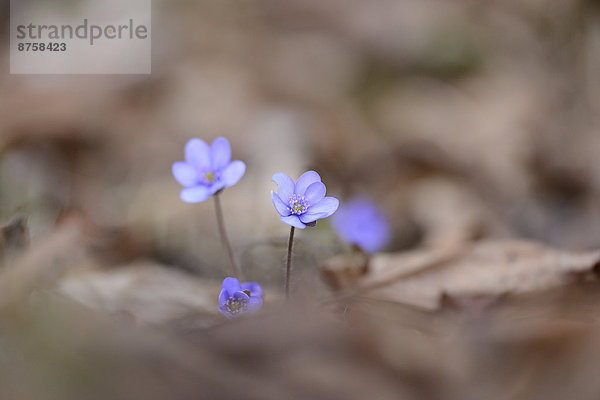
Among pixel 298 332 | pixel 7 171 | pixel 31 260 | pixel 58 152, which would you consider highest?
pixel 58 152

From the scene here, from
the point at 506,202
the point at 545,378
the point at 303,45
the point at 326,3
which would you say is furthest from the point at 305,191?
the point at 326,3

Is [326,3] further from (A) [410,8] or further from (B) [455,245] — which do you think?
(B) [455,245]

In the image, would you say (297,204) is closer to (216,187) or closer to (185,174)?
(216,187)

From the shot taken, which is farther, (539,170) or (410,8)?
(410,8)

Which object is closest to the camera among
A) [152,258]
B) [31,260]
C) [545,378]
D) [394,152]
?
[545,378]

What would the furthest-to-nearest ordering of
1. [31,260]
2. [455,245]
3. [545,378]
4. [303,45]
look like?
[303,45] → [455,245] → [31,260] → [545,378]

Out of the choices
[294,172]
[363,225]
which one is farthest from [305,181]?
[294,172]

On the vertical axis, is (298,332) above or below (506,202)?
below

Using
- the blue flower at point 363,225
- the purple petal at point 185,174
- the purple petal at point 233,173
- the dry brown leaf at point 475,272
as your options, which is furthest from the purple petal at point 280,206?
the blue flower at point 363,225

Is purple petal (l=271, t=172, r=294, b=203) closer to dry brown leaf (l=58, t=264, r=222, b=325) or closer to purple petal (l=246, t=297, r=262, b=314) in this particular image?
purple petal (l=246, t=297, r=262, b=314)

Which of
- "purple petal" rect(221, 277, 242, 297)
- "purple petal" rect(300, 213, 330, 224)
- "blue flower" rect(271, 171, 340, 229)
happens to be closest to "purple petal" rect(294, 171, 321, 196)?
"blue flower" rect(271, 171, 340, 229)
